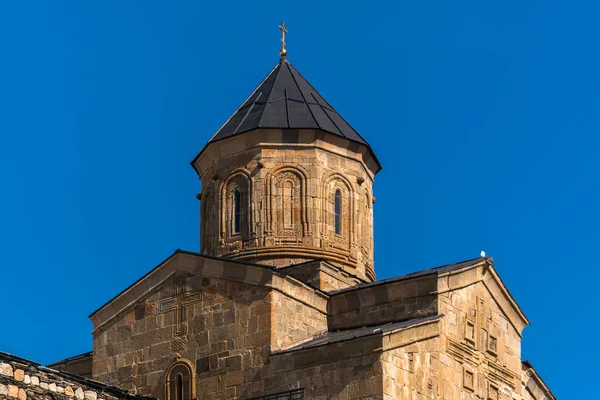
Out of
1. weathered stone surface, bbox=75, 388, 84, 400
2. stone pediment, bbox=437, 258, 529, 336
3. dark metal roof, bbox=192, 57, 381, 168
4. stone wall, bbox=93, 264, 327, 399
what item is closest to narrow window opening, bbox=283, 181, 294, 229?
dark metal roof, bbox=192, 57, 381, 168

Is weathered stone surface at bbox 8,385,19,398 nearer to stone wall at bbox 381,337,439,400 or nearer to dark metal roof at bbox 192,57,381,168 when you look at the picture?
stone wall at bbox 381,337,439,400

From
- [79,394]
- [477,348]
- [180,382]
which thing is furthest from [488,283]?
[79,394]

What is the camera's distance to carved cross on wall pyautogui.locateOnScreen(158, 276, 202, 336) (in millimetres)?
28891

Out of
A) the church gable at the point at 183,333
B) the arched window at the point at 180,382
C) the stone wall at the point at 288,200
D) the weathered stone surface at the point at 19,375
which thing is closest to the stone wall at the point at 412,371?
the church gable at the point at 183,333

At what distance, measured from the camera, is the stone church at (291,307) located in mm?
26938

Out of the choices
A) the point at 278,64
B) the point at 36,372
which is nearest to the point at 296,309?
the point at 36,372

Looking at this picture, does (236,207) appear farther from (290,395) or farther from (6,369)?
(6,369)

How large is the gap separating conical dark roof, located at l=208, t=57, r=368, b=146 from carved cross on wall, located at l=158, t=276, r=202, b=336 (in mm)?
Result: 4467

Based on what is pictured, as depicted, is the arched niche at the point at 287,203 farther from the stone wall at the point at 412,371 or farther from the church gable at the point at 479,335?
the stone wall at the point at 412,371

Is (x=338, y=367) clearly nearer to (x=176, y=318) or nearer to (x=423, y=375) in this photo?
(x=423, y=375)

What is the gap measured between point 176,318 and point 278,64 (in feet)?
27.0

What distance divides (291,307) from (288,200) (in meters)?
3.82

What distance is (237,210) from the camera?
3206 cm

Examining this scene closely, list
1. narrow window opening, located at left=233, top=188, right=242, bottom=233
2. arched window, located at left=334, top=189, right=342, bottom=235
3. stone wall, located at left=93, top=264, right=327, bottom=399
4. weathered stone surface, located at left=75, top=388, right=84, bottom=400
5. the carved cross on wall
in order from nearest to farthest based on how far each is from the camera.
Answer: weathered stone surface, located at left=75, top=388, right=84, bottom=400, stone wall, located at left=93, top=264, right=327, bottom=399, the carved cross on wall, narrow window opening, located at left=233, top=188, right=242, bottom=233, arched window, located at left=334, top=189, right=342, bottom=235
